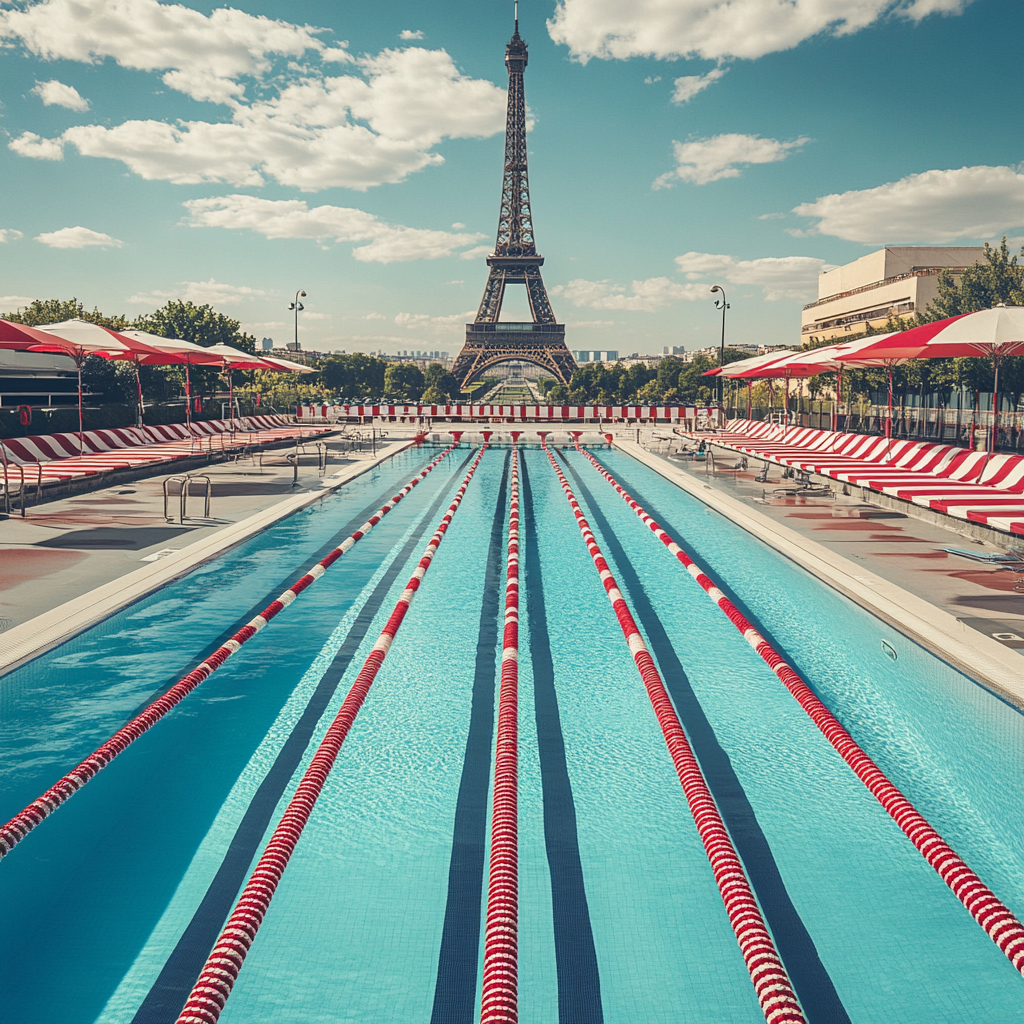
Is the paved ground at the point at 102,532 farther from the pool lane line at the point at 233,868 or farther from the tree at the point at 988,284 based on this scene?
the tree at the point at 988,284

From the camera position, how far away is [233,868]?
4.48 m

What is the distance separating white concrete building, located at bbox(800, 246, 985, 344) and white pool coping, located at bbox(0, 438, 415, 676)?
173 ft

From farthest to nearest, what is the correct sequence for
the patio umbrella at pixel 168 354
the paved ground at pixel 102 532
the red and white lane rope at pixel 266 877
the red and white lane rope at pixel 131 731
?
1. the patio umbrella at pixel 168 354
2. the paved ground at pixel 102 532
3. the red and white lane rope at pixel 131 731
4. the red and white lane rope at pixel 266 877

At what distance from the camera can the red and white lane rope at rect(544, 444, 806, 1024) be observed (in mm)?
3375

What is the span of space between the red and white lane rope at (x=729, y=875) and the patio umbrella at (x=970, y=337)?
379 inches

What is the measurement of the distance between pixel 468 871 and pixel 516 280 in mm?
92490

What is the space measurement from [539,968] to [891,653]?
4993 mm

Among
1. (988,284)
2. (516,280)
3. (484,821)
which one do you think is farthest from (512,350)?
(484,821)

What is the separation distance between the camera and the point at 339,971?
3.71 meters

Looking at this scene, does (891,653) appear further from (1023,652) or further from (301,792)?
(301,792)

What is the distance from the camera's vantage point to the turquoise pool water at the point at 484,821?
11.9 ft

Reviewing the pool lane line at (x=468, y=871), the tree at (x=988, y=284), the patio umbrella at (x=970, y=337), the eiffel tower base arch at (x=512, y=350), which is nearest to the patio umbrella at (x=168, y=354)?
the patio umbrella at (x=970, y=337)

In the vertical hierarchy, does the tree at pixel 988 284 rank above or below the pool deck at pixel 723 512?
above

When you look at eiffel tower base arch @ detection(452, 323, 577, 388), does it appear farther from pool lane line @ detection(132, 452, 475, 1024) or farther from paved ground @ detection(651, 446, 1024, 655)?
pool lane line @ detection(132, 452, 475, 1024)
